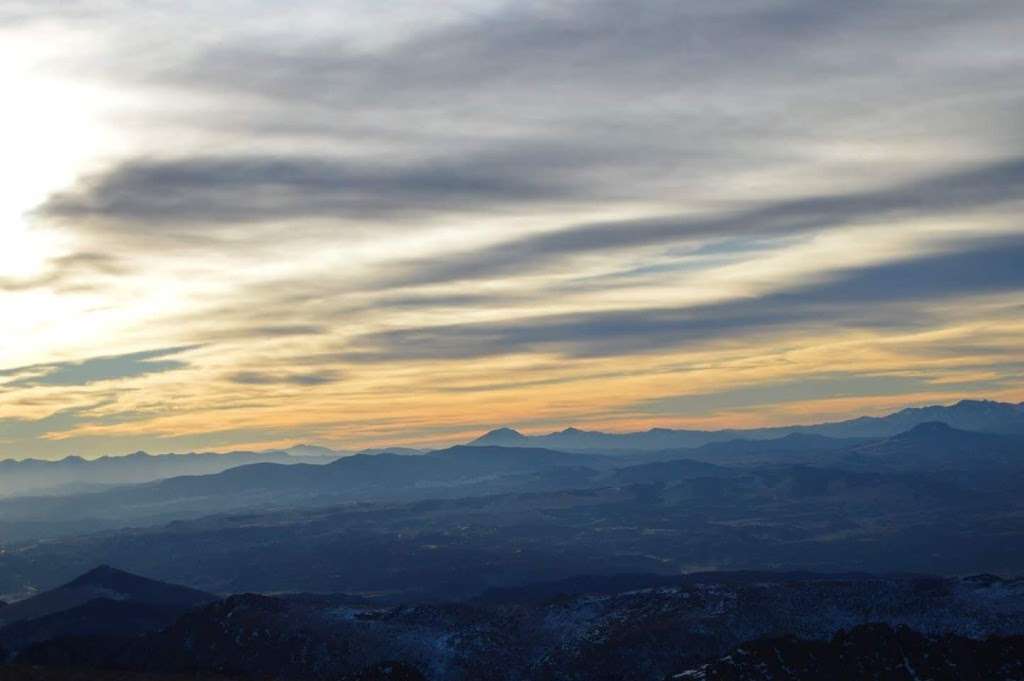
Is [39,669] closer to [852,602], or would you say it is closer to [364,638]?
[364,638]

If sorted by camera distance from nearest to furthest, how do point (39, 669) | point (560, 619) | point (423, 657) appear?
point (39, 669) < point (423, 657) < point (560, 619)

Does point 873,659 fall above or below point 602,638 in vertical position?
below

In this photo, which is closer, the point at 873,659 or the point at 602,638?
the point at 873,659

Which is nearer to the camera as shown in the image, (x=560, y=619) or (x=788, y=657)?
(x=788, y=657)

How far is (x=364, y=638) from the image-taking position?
190 m

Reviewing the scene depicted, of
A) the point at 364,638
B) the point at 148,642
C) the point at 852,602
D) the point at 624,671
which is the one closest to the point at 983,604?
the point at 852,602

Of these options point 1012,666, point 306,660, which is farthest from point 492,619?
point 1012,666

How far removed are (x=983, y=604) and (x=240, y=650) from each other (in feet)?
401

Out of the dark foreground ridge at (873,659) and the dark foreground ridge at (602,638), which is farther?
the dark foreground ridge at (602,638)

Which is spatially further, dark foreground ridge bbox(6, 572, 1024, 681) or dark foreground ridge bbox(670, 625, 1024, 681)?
dark foreground ridge bbox(6, 572, 1024, 681)

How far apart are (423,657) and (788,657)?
59.3 m

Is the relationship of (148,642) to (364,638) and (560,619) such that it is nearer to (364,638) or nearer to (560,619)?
(364,638)

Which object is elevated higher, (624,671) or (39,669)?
(39,669)

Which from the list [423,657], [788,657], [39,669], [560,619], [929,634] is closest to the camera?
[39,669]
